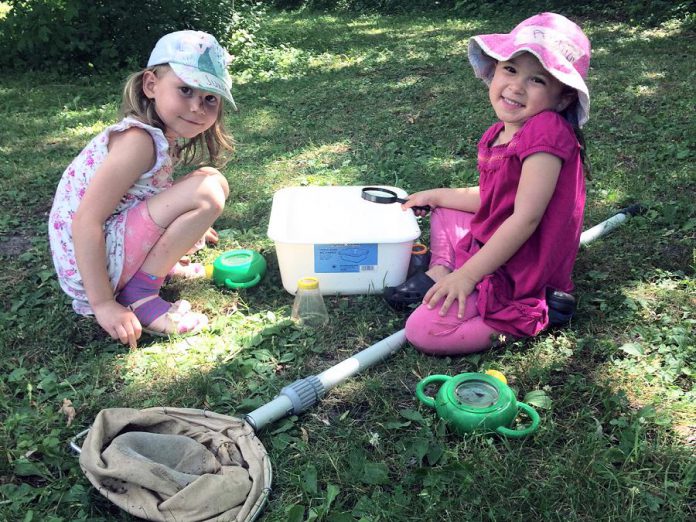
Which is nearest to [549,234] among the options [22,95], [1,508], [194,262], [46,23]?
[194,262]

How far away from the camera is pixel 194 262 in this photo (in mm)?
2750

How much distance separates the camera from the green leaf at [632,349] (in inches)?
77.0

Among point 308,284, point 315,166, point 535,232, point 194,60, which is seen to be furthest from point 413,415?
point 315,166

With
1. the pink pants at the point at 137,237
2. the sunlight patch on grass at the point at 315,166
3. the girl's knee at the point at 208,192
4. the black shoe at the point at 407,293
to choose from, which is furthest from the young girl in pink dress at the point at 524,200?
the sunlight patch on grass at the point at 315,166

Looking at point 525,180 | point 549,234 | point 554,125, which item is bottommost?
point 549,234

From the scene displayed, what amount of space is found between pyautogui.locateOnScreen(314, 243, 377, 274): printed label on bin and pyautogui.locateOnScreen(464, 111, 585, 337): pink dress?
0.46m

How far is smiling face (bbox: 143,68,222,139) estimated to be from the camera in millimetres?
2133

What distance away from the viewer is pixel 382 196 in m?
2.54

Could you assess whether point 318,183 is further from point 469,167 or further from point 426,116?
point 426,116

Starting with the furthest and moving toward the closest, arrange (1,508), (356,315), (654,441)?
(356,315), (654,441), (1,508)

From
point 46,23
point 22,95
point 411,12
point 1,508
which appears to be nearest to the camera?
point 1,508

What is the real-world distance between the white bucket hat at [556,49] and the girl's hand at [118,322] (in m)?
1.48

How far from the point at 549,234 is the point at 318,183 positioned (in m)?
1.72

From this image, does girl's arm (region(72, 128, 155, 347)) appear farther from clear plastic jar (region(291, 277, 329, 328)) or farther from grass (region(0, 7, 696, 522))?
clear plastic jar (region(291, 277, 329, 328))
